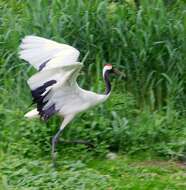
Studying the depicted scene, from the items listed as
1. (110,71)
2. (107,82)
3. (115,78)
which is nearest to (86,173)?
(107,82)

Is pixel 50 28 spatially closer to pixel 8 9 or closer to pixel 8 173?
pixel 8 9

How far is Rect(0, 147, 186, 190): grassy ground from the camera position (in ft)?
17.5

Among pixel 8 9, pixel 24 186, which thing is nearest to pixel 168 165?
pixel 24 186

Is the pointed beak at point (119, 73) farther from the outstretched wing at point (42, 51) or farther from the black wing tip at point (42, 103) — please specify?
the black wing tip at point (42, 103)

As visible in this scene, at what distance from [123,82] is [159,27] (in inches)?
24.8

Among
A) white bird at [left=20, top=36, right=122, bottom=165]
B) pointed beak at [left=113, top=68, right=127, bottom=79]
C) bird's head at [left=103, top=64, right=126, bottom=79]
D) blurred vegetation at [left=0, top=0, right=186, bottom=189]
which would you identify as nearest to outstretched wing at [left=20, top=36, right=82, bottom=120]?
white bird at [left=20, top=36, right=122, bottom=165]

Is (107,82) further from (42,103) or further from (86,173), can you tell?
(86,173)

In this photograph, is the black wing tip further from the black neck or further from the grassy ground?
the black neck

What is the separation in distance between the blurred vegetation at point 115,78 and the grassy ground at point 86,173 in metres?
0.14

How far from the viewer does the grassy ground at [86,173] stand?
5340mm

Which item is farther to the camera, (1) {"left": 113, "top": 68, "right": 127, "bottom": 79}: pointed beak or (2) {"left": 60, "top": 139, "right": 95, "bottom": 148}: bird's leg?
(1) {"left": 113, "top": 68, "right": 127, "bottom": 79}: pointed beak

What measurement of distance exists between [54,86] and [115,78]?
126 cm

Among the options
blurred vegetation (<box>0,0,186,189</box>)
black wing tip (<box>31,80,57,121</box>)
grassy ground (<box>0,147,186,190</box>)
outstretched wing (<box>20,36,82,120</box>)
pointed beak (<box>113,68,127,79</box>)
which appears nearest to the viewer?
grassy ground (<box>0,147,186,190</box>)

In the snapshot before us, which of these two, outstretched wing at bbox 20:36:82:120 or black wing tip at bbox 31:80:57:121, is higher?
outstretched wing at bbox 20:36:82:120
